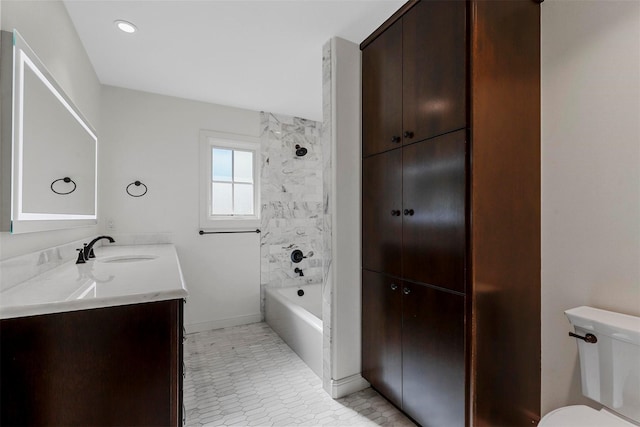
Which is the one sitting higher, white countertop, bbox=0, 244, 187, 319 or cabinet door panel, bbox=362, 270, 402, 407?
white countertop, bbox=0, 244, 187, 319

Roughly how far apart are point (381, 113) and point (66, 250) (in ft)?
6.74

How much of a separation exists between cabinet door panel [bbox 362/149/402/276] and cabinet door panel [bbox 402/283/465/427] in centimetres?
23

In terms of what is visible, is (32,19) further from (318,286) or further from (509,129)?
(318,286)

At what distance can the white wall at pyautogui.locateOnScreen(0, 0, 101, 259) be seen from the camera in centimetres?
115

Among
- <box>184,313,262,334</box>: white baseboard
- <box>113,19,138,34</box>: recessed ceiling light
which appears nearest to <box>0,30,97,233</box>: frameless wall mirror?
<box>113,19,138,34</box>: recessed ceiling light

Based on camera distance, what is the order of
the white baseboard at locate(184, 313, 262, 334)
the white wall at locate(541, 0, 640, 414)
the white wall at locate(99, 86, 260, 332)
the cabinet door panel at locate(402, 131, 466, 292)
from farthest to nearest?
the white baseboard at locate(184, 313, 262, 334), the white wall at locate(99, 86, 260, 332), the cabinet door panel at locate(402, 131, 466, 292), the white wall at locate(541, 0, 640, 414)

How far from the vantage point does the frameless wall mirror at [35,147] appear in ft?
3.45

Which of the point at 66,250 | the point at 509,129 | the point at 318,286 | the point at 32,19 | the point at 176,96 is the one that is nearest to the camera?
the point at 32,19

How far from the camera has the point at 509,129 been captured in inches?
56.8

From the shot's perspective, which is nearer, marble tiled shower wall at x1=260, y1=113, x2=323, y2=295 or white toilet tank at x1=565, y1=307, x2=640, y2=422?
white toilet tank at x1=565, y1=307, x2=640, y2=422

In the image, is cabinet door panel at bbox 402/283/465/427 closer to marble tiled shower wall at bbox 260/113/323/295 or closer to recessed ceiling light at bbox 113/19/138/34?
marble tiled shower wall at bbox 260/113/323/295

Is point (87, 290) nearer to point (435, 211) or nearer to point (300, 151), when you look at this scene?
point (435, 211)

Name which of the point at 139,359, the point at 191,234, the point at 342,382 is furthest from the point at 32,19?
the point at 342,382

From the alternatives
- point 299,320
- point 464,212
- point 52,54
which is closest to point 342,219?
point 464,212
